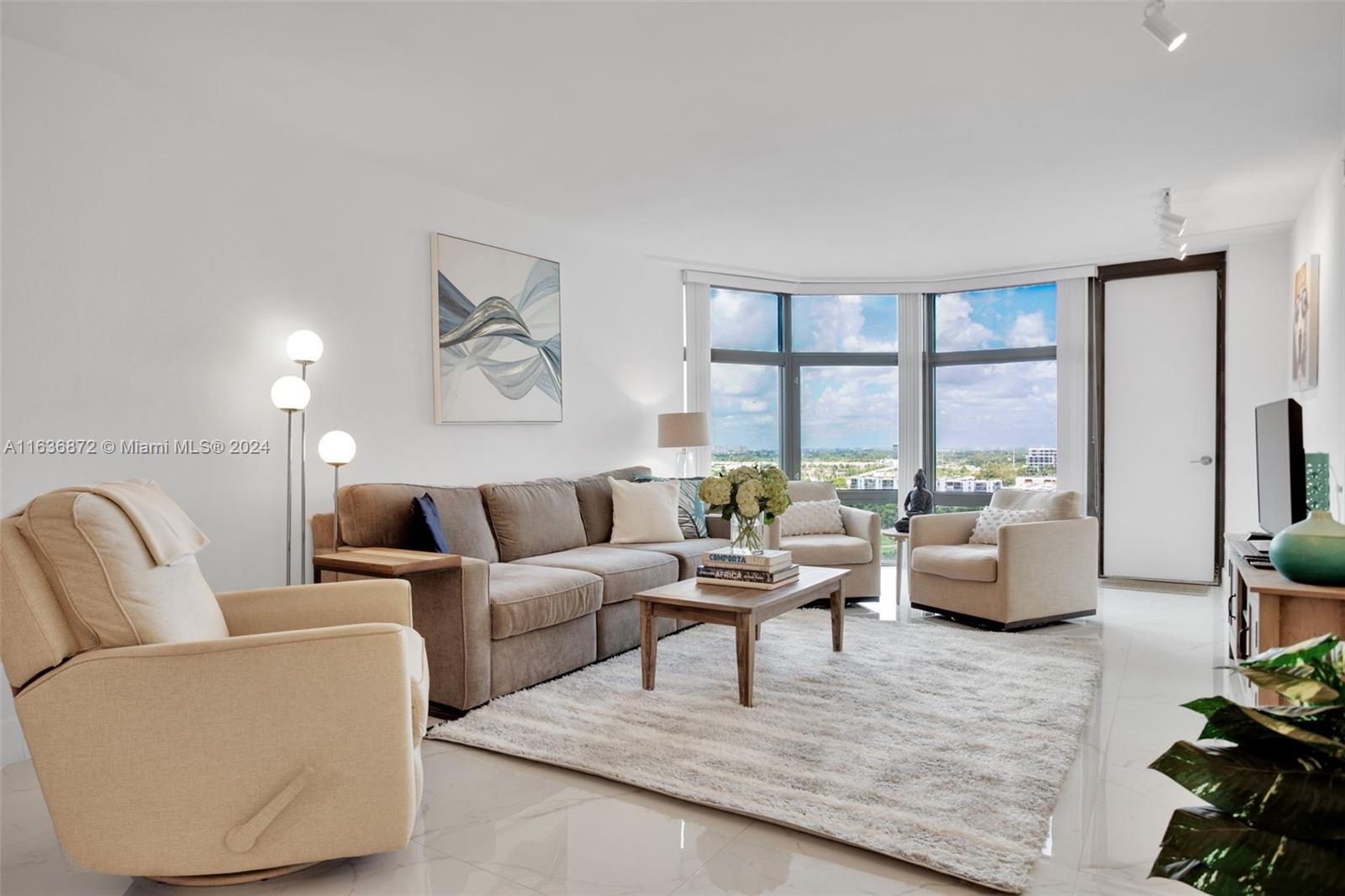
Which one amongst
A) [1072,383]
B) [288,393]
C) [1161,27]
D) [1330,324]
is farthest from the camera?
[1072,383]

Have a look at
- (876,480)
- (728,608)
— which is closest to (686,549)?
(728,608)

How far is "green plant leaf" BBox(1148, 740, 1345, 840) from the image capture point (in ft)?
2.69

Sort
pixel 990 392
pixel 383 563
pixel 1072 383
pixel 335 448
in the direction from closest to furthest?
pixel 383 563 < pixel 335 448 < pixel 1072 383 < pixel 990 392

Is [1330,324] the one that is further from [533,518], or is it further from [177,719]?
[177,719]

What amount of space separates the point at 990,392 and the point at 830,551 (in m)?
2.86

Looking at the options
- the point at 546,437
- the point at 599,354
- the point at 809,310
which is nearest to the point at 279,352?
the point at 546,437

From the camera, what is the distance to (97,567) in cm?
197

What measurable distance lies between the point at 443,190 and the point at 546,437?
161 cm

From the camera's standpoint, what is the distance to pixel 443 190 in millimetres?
4680

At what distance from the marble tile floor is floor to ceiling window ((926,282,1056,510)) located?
14.2 feet

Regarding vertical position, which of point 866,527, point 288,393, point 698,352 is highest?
point 698,352

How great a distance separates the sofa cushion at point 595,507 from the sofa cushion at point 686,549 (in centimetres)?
23

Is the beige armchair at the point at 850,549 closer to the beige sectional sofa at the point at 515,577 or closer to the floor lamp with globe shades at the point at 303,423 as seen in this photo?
the beige sectional sofa at the point at 515,577

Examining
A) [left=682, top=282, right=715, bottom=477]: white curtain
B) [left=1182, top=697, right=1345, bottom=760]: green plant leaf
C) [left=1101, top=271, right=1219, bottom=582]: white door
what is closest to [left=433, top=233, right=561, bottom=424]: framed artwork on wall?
[left=682, top=282, right=715, bottom=477]: white curtain
